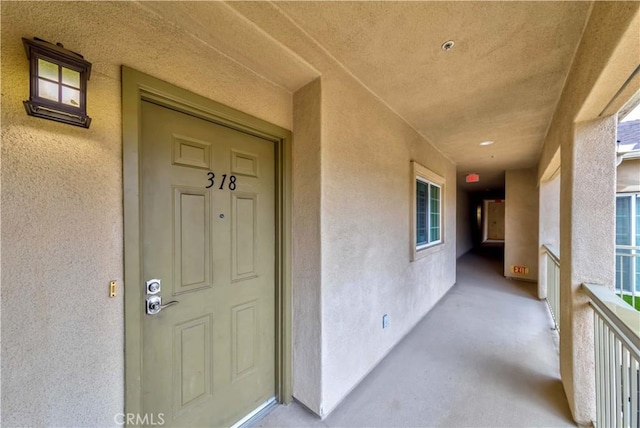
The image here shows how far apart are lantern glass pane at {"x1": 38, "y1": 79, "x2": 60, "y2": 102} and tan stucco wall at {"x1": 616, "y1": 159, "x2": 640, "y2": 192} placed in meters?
6.96

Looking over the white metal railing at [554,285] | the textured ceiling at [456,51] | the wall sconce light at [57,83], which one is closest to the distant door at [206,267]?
the wall sconce light at [57,83]

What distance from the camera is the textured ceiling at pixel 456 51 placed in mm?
1251

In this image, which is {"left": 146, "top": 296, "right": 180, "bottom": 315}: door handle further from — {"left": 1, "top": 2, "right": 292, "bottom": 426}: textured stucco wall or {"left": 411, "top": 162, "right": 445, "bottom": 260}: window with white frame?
{"left": 411, "top": 162, "right": 445, "bottom": 260}: window with white frame

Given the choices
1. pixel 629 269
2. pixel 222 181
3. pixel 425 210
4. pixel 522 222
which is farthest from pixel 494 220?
pixel 222 181

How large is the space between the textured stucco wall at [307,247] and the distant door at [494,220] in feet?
46.8

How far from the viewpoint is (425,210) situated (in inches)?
141

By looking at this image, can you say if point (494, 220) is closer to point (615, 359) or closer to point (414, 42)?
point (615, 359)

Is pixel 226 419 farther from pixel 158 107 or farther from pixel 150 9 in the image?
pixel 150 9

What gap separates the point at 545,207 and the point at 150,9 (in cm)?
576

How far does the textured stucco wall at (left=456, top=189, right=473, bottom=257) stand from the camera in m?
8.49

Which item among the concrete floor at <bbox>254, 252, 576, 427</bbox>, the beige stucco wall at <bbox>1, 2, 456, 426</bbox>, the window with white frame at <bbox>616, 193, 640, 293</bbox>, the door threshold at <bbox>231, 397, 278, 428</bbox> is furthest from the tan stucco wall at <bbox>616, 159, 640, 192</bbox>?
the door threshold at <bbox>231, 397, 278, 428</bbox>

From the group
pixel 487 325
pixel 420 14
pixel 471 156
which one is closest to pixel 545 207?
pixel 471 156

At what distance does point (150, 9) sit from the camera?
113cm

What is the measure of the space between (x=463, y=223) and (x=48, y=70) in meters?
10.8
